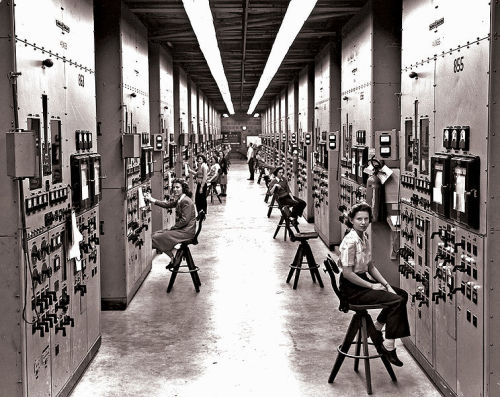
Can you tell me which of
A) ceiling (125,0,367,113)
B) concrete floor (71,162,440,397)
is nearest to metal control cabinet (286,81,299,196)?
ceiling (125,0,367,113)

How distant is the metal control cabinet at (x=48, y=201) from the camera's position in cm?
407

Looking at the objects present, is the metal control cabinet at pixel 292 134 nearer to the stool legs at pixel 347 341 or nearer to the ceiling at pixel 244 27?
the ceiling at pixel 244 27

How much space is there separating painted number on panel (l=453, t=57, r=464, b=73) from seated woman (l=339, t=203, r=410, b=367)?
4.57ft

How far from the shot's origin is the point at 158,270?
10.7 meters

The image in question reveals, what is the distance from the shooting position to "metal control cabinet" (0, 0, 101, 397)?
13.4 feet

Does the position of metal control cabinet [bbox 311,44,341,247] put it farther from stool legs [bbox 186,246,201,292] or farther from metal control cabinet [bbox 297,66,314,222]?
stool legs [bbox 186,246,201,292]

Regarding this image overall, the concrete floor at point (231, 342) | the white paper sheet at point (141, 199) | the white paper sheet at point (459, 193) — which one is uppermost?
the white paper sheet at point (459, 193)

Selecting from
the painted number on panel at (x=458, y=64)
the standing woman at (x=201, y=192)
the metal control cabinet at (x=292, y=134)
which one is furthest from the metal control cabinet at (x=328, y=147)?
the painted number on panel at (x=458, y=64)

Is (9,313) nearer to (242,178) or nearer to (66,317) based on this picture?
(66,317)

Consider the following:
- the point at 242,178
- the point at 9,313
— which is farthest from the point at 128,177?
the point at 242,178

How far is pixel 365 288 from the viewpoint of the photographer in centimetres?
545

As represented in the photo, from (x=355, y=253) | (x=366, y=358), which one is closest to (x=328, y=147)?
(x=355, y=253)

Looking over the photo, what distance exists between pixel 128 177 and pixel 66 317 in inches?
133

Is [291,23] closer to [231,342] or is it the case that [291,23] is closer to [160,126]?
[231,342]
